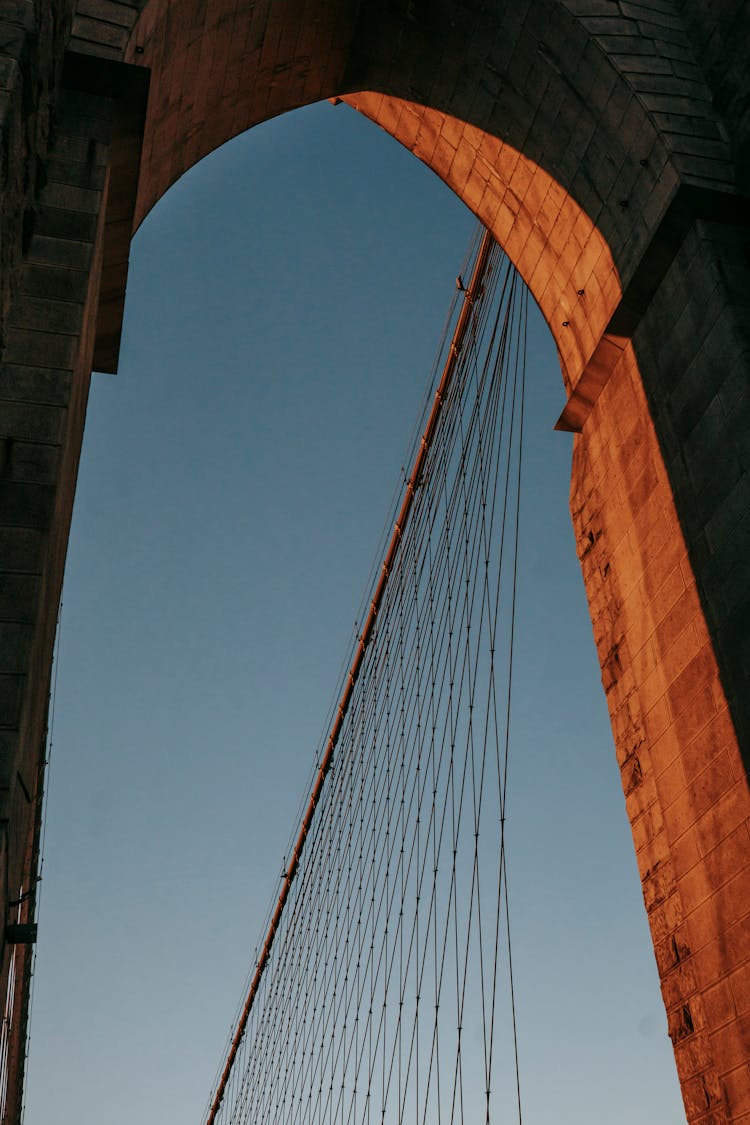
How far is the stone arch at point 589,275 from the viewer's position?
4.15 metres

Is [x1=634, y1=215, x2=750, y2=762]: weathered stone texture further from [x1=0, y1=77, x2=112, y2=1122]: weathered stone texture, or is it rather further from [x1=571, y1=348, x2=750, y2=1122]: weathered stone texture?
[x1=0, y1=77, x2=112, y2=1122]: weathered stone texture

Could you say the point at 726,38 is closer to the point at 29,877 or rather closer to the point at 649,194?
the point at 649,194

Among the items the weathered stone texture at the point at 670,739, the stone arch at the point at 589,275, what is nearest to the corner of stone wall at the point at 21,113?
the stone arch at the point at 589,275

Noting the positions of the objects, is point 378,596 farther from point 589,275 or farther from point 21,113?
point 21,113

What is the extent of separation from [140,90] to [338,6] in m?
3.31

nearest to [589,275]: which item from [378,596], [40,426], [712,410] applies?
[712,410]

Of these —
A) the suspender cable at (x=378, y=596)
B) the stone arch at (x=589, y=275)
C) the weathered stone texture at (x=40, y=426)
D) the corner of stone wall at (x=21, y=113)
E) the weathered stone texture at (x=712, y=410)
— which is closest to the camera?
the corner of stone wall at (x=21, y=113)

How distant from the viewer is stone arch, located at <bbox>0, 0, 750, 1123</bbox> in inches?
163

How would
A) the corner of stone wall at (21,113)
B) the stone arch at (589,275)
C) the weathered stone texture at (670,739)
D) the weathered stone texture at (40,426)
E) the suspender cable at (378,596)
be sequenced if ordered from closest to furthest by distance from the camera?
1. the corner of stone wall at (21,113)
2. the weathered stone texture at (40,426)
3. the stone arch at (589,275)
4. the weathered stone texture at (670,739)
5. the suspender cable at (378,596)

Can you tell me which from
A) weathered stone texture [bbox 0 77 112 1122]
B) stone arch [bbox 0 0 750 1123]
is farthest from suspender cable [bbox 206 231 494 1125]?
weathered stone texture [bbox 0 77 112 1122]

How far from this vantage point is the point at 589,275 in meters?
7.09

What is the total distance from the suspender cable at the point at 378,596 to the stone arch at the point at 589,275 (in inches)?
123

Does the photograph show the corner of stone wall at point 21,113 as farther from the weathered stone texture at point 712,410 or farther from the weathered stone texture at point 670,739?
the weathered stone texture at point 670,739

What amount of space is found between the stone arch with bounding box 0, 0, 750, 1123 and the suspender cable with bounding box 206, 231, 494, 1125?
312 centimetres
